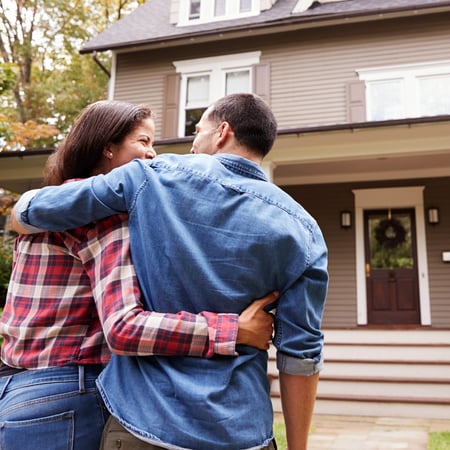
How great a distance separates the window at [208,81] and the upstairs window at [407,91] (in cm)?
238

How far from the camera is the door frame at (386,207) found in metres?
8.28

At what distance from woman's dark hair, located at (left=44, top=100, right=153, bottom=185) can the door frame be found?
7873mm

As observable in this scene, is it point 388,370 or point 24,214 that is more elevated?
point 24,214

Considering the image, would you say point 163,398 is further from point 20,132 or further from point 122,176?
point 20,132

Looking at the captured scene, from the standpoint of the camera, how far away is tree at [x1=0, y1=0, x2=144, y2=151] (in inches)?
637

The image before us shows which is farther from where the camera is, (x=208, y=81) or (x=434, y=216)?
(x=208, y=81)

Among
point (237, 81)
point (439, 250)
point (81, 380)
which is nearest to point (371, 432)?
point (81, 380)

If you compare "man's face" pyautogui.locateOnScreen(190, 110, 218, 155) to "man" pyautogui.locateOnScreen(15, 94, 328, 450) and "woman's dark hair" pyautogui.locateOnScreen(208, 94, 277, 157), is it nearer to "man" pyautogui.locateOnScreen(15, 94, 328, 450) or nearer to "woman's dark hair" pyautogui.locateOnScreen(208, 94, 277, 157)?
"woman's dark hair" pyautogui.locateOnScreen(208, 94, 277, 157)

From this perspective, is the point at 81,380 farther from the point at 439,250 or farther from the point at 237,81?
the point at 237,81

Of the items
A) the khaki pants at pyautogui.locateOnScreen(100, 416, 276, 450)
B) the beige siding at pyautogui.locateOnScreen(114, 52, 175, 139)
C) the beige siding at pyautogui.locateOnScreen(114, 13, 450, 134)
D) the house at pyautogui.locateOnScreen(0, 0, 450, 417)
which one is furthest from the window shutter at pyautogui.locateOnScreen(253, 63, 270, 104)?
the khaki pants at pyautogui.locateOnScreen(100, 416, 276, 450)

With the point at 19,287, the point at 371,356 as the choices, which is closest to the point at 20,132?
the point at 371,356

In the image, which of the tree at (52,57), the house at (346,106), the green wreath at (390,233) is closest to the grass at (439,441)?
the house at (346,106)

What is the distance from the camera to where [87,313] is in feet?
3.89

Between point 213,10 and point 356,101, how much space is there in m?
4.04
